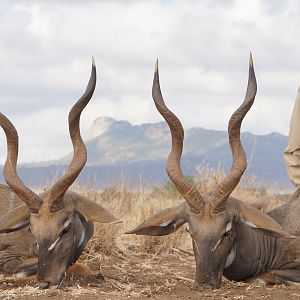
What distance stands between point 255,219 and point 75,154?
1.87 meters

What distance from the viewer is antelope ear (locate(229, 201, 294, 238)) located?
8.50 metres

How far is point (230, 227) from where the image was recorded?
833 centimetres

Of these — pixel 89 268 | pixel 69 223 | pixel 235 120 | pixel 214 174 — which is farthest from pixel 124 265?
pixel 214 174

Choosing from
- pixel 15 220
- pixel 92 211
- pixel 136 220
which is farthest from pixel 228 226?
pixel 136 220

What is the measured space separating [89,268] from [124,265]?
137 cm

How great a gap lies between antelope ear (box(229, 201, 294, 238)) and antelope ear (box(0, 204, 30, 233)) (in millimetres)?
2032

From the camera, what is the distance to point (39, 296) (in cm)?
756

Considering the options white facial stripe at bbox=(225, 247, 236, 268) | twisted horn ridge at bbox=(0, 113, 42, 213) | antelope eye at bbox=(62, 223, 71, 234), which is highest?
twisted horn ridge at bbox=(0, 113, 42, 213)

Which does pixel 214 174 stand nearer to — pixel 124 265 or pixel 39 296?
pixel 124 265

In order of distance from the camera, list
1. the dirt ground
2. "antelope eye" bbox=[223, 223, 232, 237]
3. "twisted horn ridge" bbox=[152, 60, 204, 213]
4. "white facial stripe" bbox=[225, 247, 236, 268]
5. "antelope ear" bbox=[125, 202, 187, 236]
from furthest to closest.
A: "antelope ear" bbox=[125, 202, 187, 236] → "twisted horn ridge" bbox=[152, 60, 204, 213] → "white facial stripe" bbox=[225, 247, 236, 268] → "antelope eye" bbox=[223, 223, 232, 237] → the dirt ground

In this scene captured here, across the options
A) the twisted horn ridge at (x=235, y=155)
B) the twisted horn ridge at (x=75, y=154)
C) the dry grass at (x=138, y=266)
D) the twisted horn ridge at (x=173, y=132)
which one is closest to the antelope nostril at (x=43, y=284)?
the dry grass at (x=138, y=266)

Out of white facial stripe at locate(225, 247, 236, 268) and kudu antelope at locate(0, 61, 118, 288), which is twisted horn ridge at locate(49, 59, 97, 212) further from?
white facial stripe at locate(225, 247, 236, 268)

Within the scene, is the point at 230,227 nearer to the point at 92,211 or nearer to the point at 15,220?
the point at 92,211

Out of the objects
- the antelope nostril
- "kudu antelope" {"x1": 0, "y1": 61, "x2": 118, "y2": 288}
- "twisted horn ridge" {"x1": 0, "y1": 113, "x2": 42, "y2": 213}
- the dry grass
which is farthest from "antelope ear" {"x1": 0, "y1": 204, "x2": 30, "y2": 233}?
the antelope nostril
